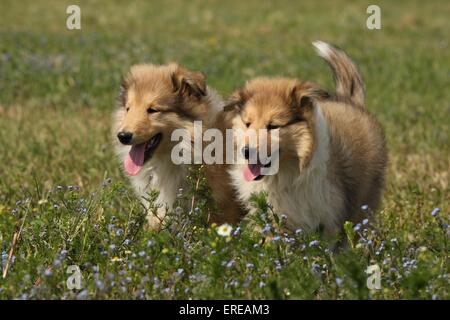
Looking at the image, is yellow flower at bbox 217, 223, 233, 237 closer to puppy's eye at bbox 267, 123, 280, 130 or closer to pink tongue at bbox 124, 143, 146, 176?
puppy's eye at bbox 267, 123, 280, 130

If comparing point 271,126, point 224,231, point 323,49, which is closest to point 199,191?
point 271,126

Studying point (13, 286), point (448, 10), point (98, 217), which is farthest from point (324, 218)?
point (448, 10)

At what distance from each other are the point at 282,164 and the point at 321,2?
2043 cm

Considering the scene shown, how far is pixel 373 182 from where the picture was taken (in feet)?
19.1

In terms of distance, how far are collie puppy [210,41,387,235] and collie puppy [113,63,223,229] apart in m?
0.23

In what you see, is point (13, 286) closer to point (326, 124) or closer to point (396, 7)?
point (326, 124)

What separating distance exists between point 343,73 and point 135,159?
191cm

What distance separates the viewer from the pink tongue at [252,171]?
5.19 metres

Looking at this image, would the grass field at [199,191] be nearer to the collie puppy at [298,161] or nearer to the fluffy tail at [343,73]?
the collie puppy at [298,161]

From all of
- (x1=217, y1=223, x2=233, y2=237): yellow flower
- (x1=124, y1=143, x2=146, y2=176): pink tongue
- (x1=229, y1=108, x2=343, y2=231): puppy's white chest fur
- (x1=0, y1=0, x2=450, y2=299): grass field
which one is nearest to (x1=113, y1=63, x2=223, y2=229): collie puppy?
(x1=124, y1=143, x2=146, y2=176): pink tongue

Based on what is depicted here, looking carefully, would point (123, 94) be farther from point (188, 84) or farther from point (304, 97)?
point (304, 97)

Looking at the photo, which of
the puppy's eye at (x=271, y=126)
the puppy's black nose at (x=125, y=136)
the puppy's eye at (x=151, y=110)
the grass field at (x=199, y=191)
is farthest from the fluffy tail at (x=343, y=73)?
the puppy's black nose at (x=125, y=136)

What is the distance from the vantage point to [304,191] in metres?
5.28

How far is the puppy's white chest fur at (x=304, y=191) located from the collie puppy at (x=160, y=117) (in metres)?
0.55
